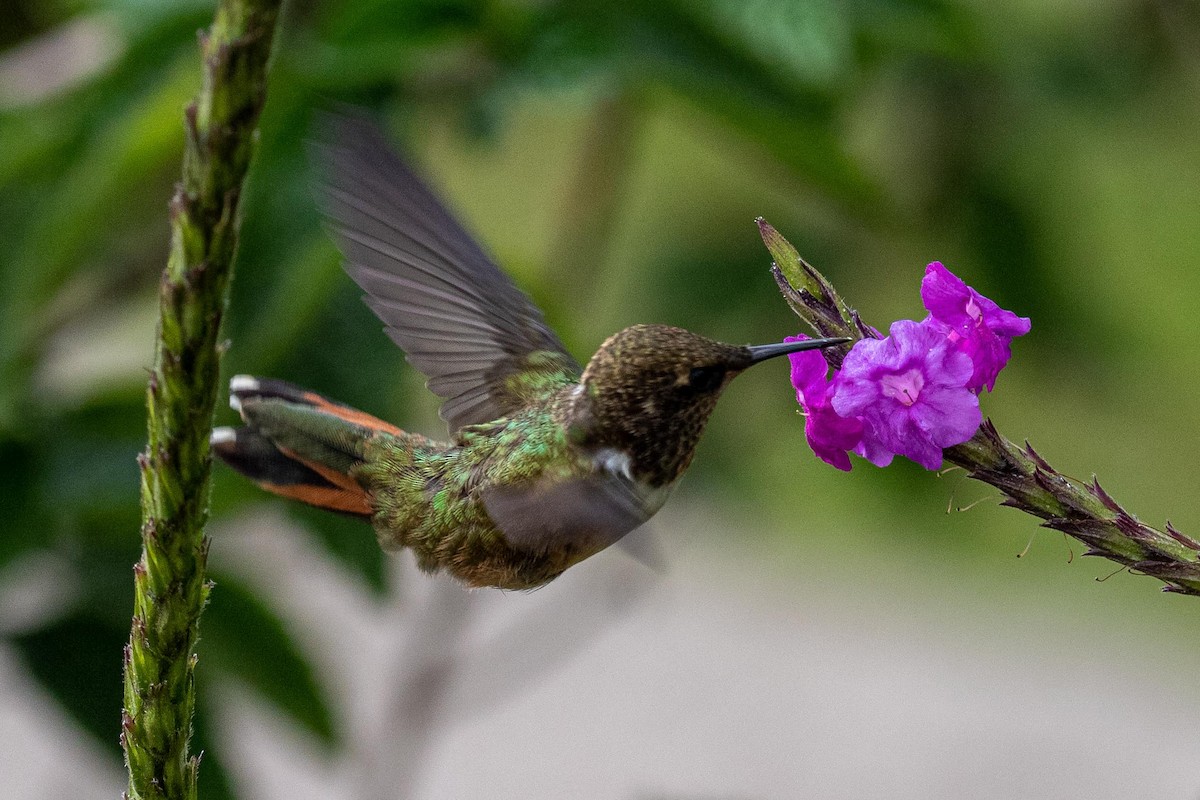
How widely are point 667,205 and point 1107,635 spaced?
229 inches

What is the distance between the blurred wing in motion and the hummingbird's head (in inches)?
10.4

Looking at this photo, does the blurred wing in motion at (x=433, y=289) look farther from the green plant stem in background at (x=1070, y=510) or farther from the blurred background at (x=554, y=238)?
the green plant stem in background at (x=1070, y=510)

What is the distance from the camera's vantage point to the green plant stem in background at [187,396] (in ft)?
3.02

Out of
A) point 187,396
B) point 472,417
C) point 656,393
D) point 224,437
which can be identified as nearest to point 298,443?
point 224,437

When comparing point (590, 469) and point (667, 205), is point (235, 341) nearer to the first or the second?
point (590, 469)

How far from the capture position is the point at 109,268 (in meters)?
2.61

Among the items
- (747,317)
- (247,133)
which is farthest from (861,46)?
(247,133)

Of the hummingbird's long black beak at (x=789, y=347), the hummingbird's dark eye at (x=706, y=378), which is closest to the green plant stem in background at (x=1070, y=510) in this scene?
the hummingbird's long black beak at (x=789, y=347)

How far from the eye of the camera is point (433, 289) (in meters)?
1.74

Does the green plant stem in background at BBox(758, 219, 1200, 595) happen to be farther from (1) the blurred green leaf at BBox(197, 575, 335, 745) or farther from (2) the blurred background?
(1) the blurred green leaf at BBox(197, 575, 335, 745)

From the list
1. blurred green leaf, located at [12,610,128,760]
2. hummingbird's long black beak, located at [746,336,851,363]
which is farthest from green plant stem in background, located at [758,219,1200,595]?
blurred green leaf, located at [12,610,128,760]

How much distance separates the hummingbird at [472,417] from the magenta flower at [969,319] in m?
0.17

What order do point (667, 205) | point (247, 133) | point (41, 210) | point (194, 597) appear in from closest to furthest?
point (247, 133) < point (194, 597) < point (41, 210) < point (667, 205)

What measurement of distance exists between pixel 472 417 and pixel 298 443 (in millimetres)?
252
